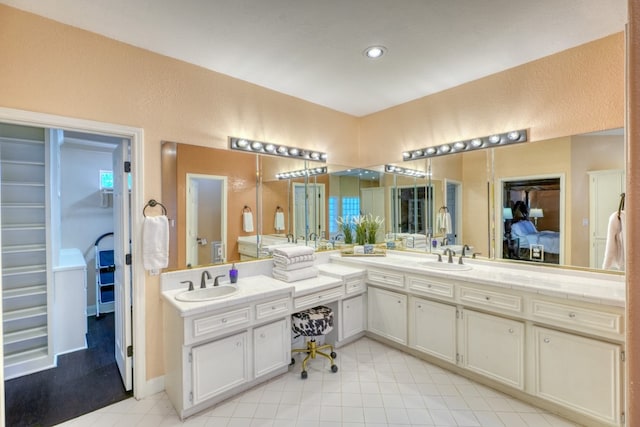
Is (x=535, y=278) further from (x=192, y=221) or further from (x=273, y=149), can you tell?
(x=192, y=221)

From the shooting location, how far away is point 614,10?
1.93 m

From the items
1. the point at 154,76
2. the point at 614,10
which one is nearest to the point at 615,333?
the point at 614,10

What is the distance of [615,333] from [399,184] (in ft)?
7.57

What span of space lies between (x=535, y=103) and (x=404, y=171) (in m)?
1.41

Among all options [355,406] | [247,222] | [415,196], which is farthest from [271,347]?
[415,196]

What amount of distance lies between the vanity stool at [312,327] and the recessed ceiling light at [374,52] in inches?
92.4

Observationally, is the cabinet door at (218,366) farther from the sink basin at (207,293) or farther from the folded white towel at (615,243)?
the folded white towel at (615,243)

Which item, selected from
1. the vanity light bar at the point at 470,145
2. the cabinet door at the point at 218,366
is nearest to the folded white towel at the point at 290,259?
the cabinet door at the point at 218,366

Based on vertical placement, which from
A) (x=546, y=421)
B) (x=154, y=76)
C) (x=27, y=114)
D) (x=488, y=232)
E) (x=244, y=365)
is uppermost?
(x=154, y=76)

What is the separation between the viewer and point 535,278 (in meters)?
2.37

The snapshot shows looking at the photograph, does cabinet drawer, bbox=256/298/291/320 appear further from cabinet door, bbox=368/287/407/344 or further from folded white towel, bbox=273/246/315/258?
cabinet door, bbox=368/287/407/344

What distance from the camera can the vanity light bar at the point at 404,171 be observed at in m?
3.45

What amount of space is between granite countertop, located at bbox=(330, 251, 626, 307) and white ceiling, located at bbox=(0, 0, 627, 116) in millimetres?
1838

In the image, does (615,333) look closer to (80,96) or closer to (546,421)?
(546,421)
